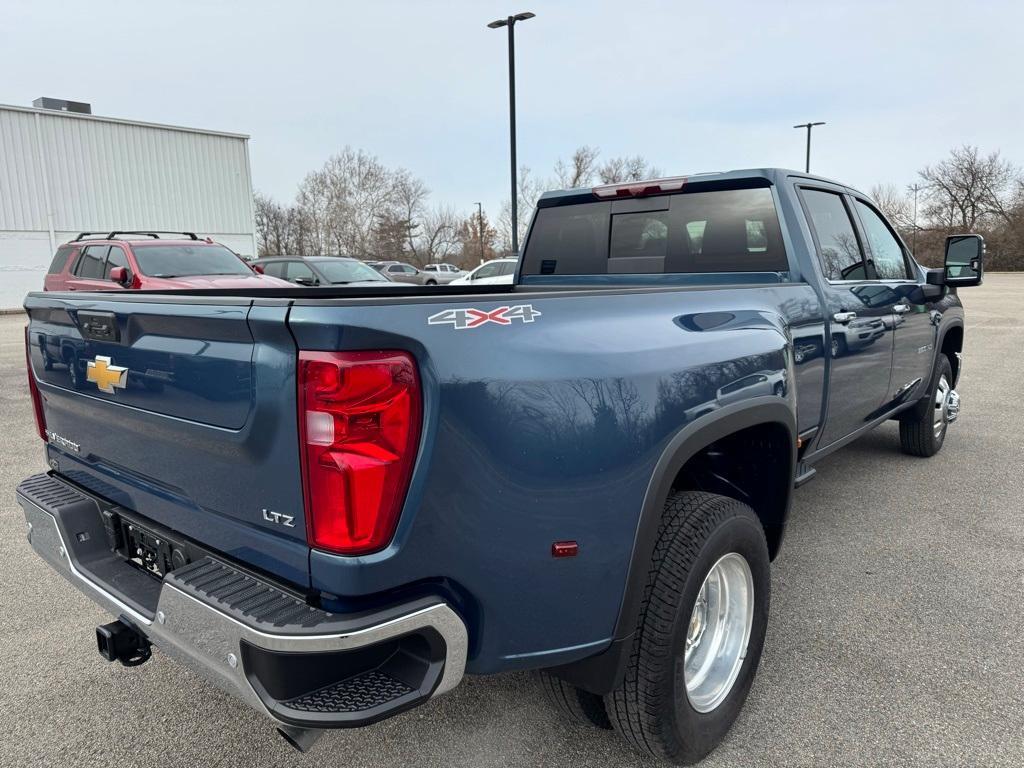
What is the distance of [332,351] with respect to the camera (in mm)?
1562

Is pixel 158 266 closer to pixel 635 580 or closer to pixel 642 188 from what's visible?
pixel 642 188

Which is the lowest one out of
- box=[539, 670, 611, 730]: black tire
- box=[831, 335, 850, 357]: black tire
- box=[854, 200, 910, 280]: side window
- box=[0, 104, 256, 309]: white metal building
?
box=[539, 670, 611, 730]: black tire

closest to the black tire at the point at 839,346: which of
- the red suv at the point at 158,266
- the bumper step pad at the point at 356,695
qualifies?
the bumper step pad at the point at 356,695

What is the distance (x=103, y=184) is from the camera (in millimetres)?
28859

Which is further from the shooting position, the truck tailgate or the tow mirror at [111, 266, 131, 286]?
the tow mirror at [111, 266, 131, 286]

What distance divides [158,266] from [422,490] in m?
11.2

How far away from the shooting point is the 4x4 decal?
1.67 meters

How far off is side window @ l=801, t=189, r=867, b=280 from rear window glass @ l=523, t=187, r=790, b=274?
29cm

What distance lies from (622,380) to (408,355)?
603 millimetres

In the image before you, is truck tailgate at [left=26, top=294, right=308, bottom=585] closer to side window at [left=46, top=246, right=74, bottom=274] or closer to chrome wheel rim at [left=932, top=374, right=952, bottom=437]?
chrome wheel rim at [left=932, top=374, right=952, bottom=437]

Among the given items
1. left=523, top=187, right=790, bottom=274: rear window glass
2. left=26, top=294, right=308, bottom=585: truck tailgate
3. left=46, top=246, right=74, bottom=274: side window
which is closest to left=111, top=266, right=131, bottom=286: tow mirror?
left=46, top=246, right=74, bottom=274: side window

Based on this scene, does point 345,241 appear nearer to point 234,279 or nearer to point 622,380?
point 234,279

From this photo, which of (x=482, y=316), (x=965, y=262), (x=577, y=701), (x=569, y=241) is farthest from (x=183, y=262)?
(x=482, y=316)

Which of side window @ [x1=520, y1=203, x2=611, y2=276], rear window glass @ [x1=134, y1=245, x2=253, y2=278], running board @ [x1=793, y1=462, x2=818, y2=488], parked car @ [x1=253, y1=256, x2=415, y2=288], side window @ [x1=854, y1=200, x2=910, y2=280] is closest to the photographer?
running board @ [x1=793, y1=462, x2=818, y2=488]
